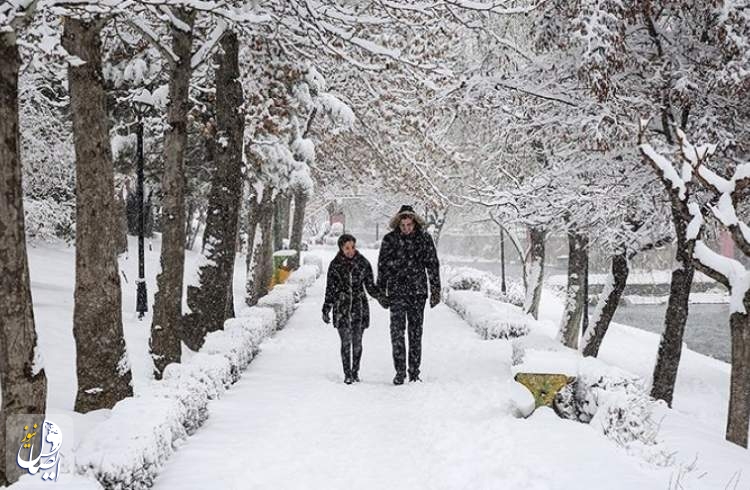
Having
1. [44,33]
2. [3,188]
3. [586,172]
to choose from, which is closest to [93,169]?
[44,33]

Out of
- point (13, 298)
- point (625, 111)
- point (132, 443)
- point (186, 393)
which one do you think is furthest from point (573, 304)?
point (13, 298)

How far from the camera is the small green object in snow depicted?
22.4 feet

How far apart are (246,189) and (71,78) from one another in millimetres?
12375

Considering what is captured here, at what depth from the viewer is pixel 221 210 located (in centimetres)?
1018

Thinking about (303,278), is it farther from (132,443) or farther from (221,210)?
(132,443)

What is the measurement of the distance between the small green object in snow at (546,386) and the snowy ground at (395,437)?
211mm

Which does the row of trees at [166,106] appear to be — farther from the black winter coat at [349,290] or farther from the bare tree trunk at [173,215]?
the black winter coat at [349,290]

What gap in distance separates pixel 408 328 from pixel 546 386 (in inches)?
82.7

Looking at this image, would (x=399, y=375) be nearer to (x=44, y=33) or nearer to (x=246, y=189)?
(x=44, y=33)

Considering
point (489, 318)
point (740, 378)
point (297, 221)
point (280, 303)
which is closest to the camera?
point (740, 378)

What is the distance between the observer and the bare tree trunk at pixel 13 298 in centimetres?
461

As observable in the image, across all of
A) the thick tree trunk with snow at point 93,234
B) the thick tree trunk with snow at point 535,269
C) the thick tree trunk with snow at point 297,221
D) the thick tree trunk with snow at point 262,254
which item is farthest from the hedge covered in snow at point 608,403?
the thick tree trunk with snow at point 297,221

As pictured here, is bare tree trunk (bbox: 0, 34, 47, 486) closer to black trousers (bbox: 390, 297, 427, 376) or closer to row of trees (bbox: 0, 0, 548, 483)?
row of trees (bbox: 0, 0, 548, 483)

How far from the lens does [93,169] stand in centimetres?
617
